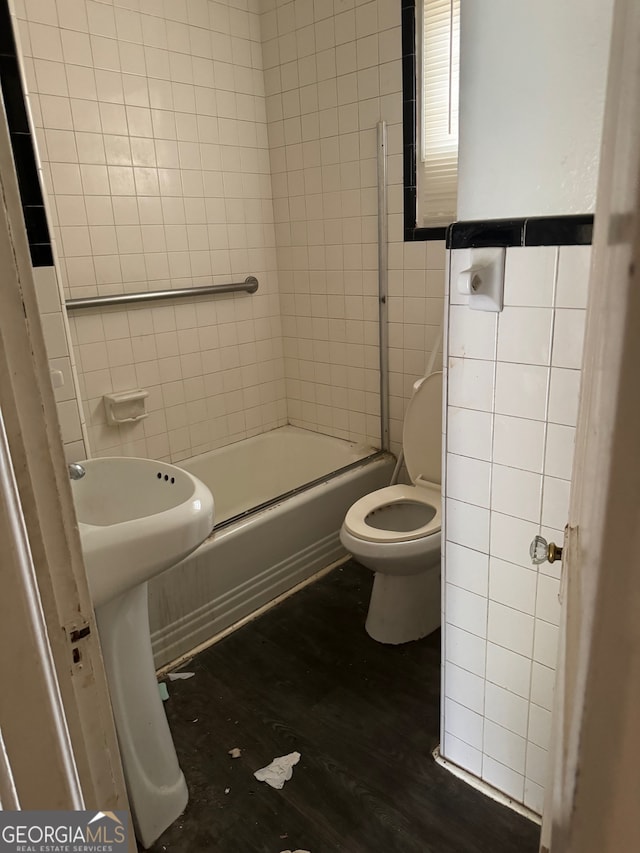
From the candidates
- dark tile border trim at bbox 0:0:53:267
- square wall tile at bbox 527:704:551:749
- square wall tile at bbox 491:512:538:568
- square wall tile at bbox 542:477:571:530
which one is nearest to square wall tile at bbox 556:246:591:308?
square wall tile at bbox 542:477:571:530

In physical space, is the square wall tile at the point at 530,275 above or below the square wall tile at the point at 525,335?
above

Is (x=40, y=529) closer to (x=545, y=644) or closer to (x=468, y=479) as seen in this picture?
(x=468, y=479)

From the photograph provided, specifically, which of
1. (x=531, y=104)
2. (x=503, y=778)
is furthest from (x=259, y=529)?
(x=531, y=104)

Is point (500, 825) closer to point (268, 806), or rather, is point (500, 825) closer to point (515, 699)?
point (515, 699)

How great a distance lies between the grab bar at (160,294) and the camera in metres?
2.21

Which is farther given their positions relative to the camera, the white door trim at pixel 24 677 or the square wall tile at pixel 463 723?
the square wall tile at pixel 463 723

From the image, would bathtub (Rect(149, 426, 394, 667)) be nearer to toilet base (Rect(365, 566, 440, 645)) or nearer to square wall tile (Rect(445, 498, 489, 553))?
toilet base (Rect(365, 566, 440, 645))

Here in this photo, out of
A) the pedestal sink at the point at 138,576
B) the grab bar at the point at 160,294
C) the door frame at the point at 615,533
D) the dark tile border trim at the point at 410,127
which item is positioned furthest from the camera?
the grab bar at the point at 160,294

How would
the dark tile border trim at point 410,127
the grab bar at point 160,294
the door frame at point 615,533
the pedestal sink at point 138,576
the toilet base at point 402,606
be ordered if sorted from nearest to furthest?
the door frame at point 615,533 < the pedestal sink at point 138,576 < the toilet base at point 402,606 < the dark tile border trim at point 410,127 < the grab bar at point 160,294

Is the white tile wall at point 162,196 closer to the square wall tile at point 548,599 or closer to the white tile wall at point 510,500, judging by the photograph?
the white tile wall at point 510,500

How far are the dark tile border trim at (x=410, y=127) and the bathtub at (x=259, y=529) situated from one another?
1.00 meters

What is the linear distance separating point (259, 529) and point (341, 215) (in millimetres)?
1397

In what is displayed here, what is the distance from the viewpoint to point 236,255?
271cm

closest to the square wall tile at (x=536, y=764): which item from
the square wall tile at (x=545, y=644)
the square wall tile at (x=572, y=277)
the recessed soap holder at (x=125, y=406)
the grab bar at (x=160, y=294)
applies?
the square wall tile at (x=545, y=644)
